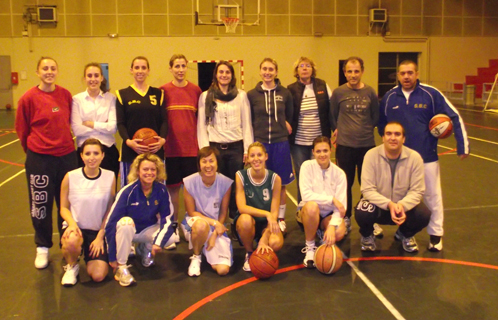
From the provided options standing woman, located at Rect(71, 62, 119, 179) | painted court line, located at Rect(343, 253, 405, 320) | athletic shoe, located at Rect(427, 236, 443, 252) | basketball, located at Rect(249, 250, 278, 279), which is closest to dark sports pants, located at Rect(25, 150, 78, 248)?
standing woman, located at Rect(71, 62, 119, 179)

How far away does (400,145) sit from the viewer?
4254 mm

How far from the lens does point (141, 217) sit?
4043 mm

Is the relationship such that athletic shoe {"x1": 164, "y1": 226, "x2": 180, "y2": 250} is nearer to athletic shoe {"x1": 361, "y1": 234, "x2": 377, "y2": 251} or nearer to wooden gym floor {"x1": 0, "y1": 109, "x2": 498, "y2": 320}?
wooden gym floor {"x1": 0, "y1": 109, "x2": 498, "y2": 320}

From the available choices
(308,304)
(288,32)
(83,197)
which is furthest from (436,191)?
(288,32)

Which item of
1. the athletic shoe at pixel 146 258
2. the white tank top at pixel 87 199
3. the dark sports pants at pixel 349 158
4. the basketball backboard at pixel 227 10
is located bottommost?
the athletic shoe at pixel 146 258

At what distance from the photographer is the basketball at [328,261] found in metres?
3.85

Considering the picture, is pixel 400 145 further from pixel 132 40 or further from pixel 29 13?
pixel 29 13

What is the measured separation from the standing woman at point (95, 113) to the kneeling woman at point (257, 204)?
1262 mm

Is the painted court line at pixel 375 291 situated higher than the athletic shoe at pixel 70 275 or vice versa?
the athletic shoe at pixel 70 275

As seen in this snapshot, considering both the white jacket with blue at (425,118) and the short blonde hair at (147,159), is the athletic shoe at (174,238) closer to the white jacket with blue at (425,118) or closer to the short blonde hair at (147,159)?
Result: the short blonde hair at (147,159)

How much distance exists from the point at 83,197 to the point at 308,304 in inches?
79.1

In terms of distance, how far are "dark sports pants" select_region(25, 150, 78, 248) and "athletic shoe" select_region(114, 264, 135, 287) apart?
0.73 meters

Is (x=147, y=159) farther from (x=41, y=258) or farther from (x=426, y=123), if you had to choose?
(x=426, y=123)

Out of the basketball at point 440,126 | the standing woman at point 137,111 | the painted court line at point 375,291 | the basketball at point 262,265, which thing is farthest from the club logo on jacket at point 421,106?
the standing woman at point 137,111
